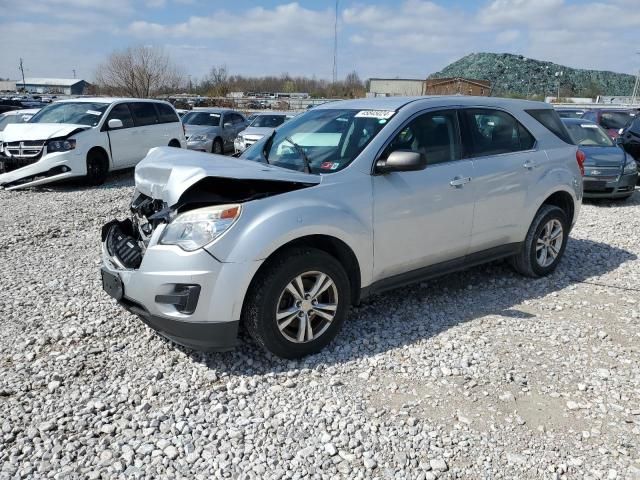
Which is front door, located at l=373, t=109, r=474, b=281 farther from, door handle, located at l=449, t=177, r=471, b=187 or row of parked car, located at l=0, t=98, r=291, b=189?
row of parked car, located at l=0, t=98, r=291, b=189

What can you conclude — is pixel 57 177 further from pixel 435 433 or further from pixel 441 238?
pixel 435 433

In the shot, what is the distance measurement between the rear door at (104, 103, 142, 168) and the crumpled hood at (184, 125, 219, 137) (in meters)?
4.23

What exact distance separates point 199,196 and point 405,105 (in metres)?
1.88

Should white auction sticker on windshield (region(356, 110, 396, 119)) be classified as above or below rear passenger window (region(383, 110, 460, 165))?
above

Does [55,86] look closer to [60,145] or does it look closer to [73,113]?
[73,113]

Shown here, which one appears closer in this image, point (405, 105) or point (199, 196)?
point (199, 196)

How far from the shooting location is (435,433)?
2855mm

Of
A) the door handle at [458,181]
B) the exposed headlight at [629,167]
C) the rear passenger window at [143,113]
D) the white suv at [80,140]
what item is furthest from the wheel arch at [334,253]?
the rear passenger window at [143,113]

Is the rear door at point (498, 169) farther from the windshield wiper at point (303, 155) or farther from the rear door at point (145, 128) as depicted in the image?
the rear door at point (145, 128)

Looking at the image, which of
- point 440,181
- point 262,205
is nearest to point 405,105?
point 440,181

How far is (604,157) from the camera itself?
31.4ft

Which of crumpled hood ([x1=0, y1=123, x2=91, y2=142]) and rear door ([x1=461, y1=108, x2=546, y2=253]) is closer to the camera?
rear door ([x1=461, y1=108, x2=546, y2=253])

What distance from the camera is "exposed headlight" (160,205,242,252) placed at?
3.12 meters

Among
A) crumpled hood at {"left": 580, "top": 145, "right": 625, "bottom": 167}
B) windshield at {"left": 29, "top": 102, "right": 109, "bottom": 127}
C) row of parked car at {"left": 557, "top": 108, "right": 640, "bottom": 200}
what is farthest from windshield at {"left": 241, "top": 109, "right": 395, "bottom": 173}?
windshield at {"left": 29, "top": 102, "right": 109, "bottom": 127}
